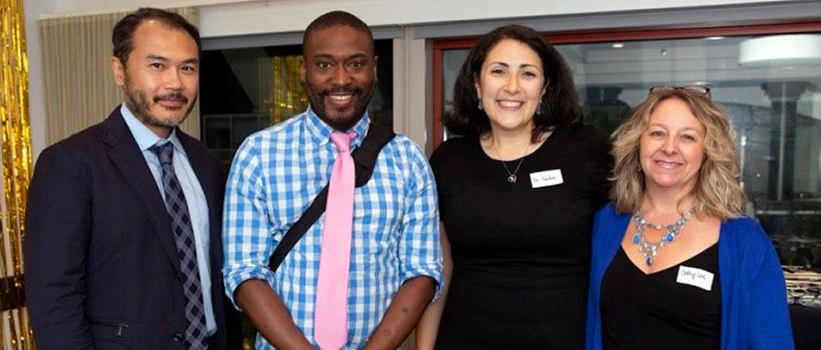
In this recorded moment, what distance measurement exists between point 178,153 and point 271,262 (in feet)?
1.43

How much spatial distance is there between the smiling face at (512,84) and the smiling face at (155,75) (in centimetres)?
83

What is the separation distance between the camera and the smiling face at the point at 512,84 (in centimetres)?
187

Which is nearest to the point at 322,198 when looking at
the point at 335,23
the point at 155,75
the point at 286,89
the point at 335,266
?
the point at 335,266

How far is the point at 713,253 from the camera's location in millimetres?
1665

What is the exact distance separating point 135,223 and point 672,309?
131 centimetres

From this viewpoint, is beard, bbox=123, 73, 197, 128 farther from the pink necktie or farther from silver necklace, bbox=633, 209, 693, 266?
silver necklace, bbox=633, 209, 693, 266

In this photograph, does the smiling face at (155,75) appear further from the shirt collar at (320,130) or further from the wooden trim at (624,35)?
the wooden trim at (624,35)

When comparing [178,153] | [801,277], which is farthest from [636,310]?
[801,277]

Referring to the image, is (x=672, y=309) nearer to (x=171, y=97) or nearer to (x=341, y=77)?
(x=341, y=77)

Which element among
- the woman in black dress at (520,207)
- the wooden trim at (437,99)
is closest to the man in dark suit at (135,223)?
the woman in black dress at (520,207)

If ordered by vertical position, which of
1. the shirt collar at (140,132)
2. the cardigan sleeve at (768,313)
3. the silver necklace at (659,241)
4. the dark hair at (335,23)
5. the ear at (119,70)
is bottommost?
the cardigan sleeve at (768,313)

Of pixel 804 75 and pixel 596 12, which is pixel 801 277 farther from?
pixel 596 12

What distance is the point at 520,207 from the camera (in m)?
1.83

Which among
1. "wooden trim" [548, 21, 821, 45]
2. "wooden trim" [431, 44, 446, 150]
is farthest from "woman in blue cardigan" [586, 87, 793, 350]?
"wooden trim" [431, 44, 446, 150]
